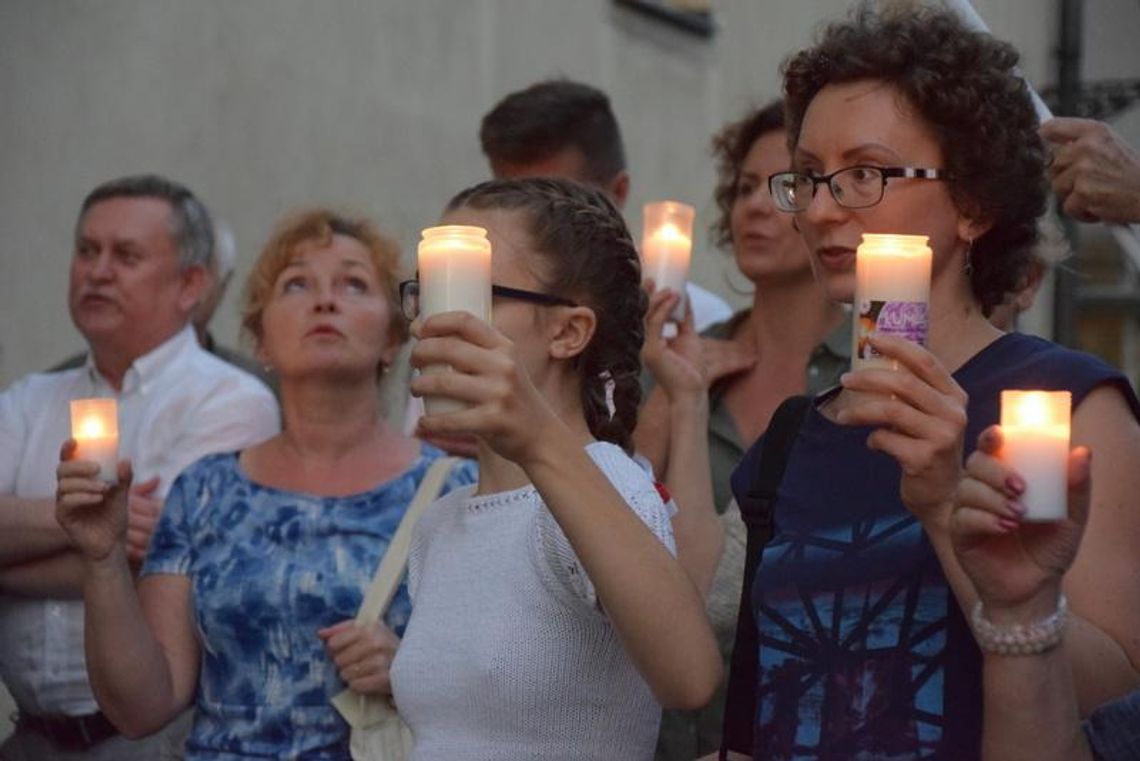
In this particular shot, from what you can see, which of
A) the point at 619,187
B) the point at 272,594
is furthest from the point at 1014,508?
the point at 619,187

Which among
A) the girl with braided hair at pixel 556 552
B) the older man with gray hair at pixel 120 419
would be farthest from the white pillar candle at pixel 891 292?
→ the older man with gray hair at pixel 120 419

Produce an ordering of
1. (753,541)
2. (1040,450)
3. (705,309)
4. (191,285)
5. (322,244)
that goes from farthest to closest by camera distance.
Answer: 1. (705,309)
2. (191,285)
3. (322,244)
4. (753,541)
5. (1040,450)

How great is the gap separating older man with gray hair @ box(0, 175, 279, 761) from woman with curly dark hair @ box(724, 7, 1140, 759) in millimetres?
1924

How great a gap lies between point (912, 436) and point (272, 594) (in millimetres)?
2249

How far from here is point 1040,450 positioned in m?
2.57

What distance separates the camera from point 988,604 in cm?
273

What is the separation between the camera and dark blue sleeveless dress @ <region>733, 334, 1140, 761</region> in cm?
302

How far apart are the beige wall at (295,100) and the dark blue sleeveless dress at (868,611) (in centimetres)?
333

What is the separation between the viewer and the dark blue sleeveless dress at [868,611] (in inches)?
119

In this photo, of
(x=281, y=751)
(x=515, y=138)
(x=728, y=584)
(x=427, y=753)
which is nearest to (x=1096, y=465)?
(x=427, y=753)

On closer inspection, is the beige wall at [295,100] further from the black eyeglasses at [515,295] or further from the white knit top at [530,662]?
the white knit top at [530,662]

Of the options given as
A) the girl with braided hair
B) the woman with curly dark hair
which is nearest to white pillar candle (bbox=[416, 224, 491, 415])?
the girl with braided hair

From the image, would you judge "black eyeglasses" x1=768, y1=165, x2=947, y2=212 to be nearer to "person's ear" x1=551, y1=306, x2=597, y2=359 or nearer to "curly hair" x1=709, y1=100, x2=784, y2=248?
"person's ear" x1=551, y1=306, x2=597, y2=359

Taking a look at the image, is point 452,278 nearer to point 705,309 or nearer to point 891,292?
point 891,292
